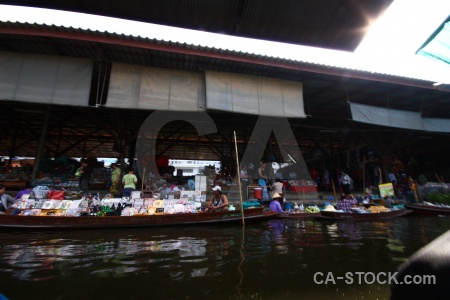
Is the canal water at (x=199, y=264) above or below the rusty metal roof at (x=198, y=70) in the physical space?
below

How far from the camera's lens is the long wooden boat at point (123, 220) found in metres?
6.88

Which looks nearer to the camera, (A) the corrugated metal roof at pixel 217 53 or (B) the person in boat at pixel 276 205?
(A) the corrugated metal roof at pixel 217 53

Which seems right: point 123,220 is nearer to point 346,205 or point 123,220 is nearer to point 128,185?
point 128,185

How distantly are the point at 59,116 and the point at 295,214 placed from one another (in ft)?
41.6

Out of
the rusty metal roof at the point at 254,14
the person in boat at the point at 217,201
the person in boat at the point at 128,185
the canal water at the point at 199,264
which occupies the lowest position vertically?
the canal water at the point at 199,264

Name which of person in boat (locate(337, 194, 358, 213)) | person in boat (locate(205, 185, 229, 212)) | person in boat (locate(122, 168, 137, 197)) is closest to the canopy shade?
person in boat (locate(337, 194, 358, 213))

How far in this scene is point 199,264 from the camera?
3740 millimetres

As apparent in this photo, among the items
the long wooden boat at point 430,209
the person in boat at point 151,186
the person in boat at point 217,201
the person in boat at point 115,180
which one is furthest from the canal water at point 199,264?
the long wooden boat at point 430,209

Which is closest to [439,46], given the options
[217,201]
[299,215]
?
[299,215]

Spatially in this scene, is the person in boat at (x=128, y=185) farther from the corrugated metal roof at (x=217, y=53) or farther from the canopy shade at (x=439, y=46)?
the canopy shade at (x=439, y=46)

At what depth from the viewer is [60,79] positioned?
25.6ft

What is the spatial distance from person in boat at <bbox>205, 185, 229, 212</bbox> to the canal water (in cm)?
219

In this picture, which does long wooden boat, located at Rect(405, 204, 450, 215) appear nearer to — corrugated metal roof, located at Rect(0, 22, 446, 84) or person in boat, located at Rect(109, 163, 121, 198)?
corrugated metal roof, located at Rect(0, 22, 446, 84)

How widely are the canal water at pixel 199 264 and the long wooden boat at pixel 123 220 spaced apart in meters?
0.57
